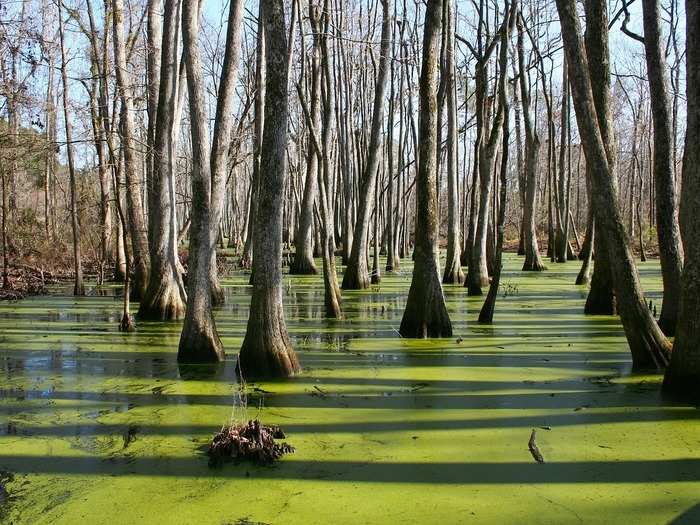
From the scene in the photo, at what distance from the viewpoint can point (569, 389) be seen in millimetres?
5637

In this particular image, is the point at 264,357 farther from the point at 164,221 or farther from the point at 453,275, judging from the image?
the point at 453,275

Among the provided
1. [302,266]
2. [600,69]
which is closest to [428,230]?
[600,69]

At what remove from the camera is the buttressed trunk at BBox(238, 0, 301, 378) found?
20.1ft

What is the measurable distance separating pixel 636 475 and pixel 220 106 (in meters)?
6.23

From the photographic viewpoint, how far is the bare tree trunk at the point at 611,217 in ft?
20.0

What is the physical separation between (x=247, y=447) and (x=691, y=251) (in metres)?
3.74

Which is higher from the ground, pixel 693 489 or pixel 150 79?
pixel 150 79

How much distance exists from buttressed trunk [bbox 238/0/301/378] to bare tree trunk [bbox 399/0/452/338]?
8.00ft

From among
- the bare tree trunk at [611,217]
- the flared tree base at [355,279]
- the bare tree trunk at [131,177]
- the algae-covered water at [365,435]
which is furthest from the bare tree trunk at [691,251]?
the flared tree base at [355,279]

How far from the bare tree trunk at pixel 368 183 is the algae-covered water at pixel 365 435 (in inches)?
182

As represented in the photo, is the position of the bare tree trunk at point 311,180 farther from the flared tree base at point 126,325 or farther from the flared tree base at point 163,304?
the flared tree base at point 126,325

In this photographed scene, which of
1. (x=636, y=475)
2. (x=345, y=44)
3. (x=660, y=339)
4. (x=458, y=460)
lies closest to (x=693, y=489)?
(x=636, y=475)

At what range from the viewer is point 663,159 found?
7188mm

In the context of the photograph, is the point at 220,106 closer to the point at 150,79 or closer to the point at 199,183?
the point at 199,183
